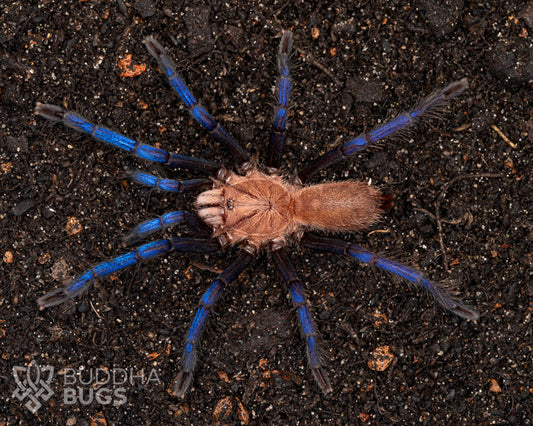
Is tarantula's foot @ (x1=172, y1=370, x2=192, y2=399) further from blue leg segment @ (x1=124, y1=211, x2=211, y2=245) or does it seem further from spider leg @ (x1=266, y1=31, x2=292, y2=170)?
spider leg @ (x1=266, y1=31, x2=292, y2=170)

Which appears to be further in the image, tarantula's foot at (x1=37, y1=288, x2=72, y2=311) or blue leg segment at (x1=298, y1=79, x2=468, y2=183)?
blue leg segment at (x1=298, y1=79, x2=468, y2=183)

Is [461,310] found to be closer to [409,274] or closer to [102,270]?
[409,274]

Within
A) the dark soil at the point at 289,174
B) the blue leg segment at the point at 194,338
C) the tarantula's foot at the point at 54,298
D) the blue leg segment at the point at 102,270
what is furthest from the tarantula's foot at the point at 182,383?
the tarantula's foot at the point at 54,298

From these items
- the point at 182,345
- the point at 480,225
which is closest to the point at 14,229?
the point at 182,345

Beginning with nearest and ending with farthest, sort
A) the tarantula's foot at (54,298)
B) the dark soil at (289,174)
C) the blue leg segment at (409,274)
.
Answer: the tarantula's foot at (54,298), the blue leg segment at (409,274), the dark soil at (289,174)

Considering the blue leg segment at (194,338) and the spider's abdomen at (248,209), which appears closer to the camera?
the blue leg segment at (194,338)

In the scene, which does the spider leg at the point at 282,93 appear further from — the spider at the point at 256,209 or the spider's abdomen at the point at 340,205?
the spider's abdomen at the point at 340,205

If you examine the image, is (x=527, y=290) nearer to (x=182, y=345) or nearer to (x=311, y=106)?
(x=311, y=106)

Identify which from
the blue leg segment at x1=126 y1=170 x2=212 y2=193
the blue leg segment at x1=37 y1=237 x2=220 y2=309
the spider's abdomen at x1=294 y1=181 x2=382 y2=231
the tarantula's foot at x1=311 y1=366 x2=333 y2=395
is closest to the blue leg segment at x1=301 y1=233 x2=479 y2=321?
the spider's abdomen at x1=294 y1=181 x2=382 y2=231
